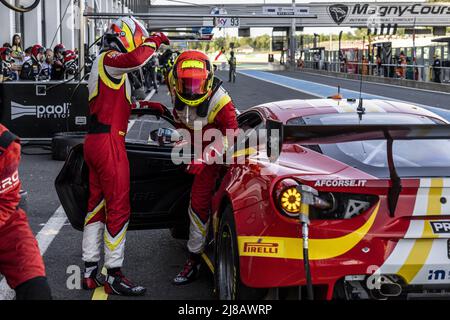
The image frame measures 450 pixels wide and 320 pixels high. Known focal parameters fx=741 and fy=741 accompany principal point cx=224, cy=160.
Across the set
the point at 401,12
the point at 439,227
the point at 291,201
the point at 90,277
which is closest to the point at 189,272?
the point at 90,277

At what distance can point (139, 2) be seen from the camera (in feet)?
231

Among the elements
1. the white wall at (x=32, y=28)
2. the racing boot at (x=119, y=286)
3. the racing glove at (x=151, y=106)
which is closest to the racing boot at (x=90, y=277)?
the racing boot at (x=119, y=286)

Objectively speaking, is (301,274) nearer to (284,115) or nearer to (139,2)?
(284,115)

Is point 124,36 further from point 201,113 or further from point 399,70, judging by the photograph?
point 399,70

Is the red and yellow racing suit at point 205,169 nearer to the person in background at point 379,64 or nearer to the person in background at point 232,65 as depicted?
the person in background at point 232,65

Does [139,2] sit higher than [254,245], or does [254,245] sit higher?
[139,2]

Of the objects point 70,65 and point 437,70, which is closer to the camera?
point 70,65

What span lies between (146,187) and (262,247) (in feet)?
6.53

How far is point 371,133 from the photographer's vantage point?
373 centimetres

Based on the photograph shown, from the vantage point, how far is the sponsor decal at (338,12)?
244 ft
